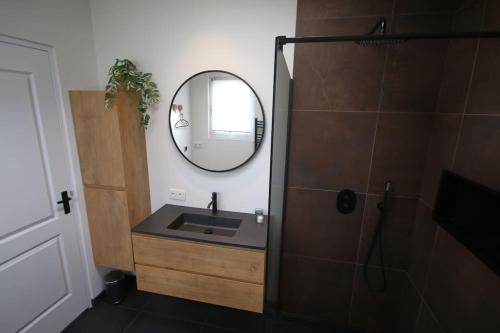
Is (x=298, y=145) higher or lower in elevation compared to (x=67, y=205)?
higher

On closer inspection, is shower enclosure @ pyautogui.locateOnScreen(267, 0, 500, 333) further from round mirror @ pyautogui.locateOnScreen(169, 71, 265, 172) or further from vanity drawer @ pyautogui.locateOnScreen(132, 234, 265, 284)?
round mirror @ pyautogui.locateOnScreen(169, 71, 265, 172)

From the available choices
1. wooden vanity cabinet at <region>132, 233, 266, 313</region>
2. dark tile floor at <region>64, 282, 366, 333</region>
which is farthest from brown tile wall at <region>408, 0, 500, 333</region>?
wooden vanity cabinet at <region>132, 233, 266, 313</region>

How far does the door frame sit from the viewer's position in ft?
5.23

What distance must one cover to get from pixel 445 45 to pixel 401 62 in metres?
0.24

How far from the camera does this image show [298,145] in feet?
5.42

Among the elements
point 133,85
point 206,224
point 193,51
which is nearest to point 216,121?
point 193,51

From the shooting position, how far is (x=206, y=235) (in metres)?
1.64

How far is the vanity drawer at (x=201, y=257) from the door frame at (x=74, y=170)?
56cm

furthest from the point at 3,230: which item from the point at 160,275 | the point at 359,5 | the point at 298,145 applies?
the point at 359,5

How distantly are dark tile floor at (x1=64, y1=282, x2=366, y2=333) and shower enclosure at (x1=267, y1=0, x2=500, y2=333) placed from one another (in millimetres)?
127

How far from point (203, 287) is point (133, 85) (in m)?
1.58

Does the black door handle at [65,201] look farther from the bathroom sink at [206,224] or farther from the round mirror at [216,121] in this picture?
the round mirror at [216,121]

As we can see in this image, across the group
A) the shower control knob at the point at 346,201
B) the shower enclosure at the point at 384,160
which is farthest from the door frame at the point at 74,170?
the shower control knob at the point at 346,201

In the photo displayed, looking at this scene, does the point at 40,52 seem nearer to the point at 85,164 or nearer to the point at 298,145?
the point at 85,164
